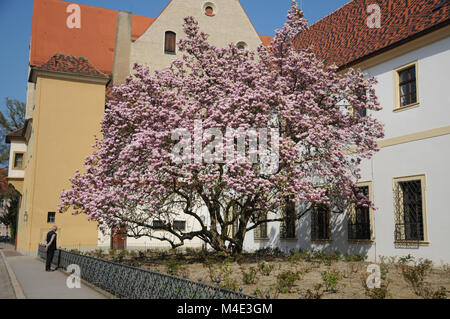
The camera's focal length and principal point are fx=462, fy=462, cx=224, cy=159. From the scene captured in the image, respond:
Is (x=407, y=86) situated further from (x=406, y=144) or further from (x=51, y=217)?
(x=51, y=217)

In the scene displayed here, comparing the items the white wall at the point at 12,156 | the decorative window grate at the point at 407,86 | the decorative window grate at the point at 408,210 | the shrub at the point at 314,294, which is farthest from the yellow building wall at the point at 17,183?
the shrub at the point at 314,294

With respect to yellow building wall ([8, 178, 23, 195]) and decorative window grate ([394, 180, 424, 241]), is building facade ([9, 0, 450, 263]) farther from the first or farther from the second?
yellow building wall ([8, 178, 23, 195])

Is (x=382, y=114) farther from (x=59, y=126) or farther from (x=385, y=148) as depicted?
(x=59, y=126)

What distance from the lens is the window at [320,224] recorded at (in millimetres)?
20794

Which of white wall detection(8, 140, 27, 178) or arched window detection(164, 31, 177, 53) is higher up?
arched window detection(164, 31, 177, 53)

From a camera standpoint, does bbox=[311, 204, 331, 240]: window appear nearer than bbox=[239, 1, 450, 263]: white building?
No

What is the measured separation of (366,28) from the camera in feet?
70.1

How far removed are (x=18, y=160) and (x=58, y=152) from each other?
9.98 m

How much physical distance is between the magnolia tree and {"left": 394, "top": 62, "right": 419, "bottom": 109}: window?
1.13m

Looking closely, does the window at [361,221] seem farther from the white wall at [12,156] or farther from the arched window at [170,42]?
the white wall at [12,156]

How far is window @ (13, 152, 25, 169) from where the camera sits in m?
36.4

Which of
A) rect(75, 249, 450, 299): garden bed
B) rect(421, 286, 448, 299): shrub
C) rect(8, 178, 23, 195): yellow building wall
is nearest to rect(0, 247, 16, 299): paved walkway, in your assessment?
rect(75, 249, 450, 299): garden bed

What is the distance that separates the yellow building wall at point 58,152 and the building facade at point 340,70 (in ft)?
0.20
